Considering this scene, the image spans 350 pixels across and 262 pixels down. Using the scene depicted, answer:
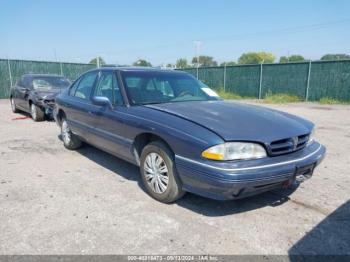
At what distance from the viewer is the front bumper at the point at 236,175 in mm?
2674

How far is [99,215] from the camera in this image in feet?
10.4

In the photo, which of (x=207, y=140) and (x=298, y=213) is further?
(x=298, y=213)

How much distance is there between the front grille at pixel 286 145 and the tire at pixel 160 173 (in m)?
1.04

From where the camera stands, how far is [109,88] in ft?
14.0

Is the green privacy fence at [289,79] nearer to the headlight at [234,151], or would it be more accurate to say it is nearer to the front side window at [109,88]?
the front side window at [109,88]

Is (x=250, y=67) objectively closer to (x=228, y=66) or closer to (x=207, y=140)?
(x=228, y=66)

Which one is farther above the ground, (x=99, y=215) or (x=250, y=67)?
(x=250, y=67)

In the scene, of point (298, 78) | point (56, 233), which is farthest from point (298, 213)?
point (298, 78)

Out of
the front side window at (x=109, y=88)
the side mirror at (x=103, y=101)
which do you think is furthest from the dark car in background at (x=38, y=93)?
the side mirror at (x=103, y=101)

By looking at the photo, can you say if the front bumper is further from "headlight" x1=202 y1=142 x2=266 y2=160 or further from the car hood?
the car hood

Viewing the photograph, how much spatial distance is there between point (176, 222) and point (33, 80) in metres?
8.47

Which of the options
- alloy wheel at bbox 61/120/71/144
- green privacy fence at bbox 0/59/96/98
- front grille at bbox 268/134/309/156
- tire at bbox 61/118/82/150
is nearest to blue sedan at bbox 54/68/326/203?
front grille at bbox 268/134/309/156

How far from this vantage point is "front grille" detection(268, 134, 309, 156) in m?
2.91

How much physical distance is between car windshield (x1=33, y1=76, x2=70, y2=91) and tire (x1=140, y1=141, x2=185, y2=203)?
7099 millimetres
